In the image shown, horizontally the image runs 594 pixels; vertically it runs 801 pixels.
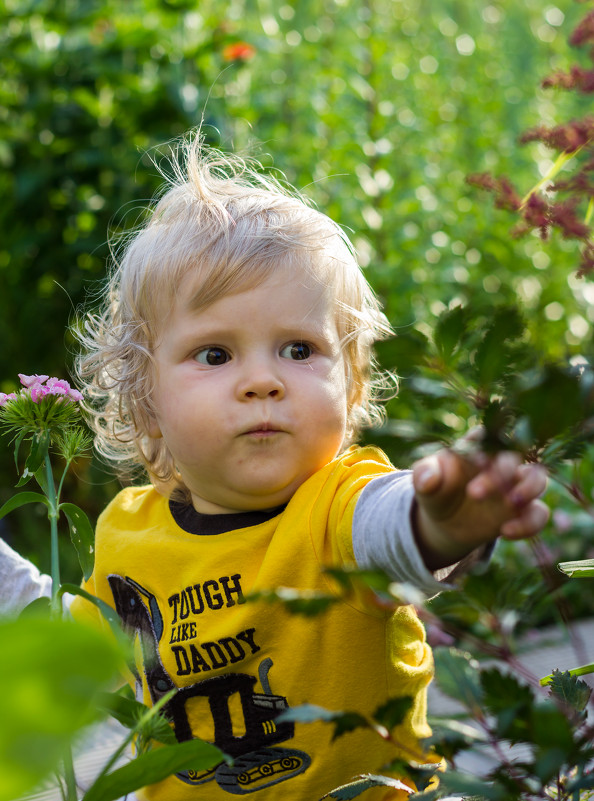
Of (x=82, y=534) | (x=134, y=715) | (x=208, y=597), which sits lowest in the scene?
(x=208, y=597)

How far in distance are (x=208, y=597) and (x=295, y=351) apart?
14.7 inches

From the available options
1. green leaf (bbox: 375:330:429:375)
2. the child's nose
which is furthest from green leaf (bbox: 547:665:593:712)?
the child's nose

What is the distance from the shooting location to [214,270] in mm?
1256

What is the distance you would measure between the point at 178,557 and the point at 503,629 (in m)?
0.81

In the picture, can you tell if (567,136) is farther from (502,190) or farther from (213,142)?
(213,142)

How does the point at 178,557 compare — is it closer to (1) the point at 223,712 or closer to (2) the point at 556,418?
(1) the point at 223,712

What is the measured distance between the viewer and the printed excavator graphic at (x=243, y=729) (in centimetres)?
118

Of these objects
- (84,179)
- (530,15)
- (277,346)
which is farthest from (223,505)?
(530,15)

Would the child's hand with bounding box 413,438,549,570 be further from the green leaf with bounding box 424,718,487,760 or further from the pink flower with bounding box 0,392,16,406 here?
the pink flower with bounding box 0,392,16,406

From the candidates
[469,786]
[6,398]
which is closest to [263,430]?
[6,398]

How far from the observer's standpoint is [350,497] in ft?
3.54

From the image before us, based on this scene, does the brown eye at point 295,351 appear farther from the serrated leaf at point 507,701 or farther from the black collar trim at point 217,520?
the serrated leaf at point 507,701

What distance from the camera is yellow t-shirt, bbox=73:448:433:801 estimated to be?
45.7 inches

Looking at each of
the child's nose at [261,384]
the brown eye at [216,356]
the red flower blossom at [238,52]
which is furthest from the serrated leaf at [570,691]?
the red flower blossom at [238,52]
